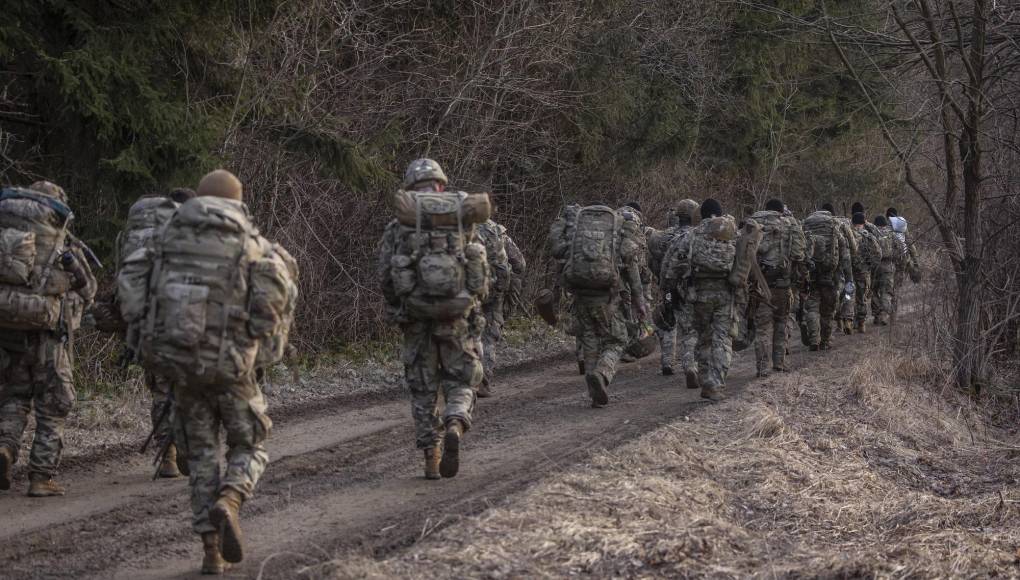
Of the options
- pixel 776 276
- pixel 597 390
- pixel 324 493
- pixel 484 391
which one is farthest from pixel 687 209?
pixel 324 493

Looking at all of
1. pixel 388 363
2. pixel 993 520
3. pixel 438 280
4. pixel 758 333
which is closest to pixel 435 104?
pixel 388 363

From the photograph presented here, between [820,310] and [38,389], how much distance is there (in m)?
12.7

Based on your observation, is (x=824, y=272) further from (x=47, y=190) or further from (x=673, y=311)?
(x=47, y=190)

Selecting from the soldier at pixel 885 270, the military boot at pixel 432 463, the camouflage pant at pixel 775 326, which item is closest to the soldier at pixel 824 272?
the camouflage pant at pixel 775 326

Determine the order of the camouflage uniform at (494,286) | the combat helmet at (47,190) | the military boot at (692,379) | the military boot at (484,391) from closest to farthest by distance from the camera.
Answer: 1. the combat helmet at (47,190)
2. the camouflage uniform at (494,286)
3. the military boot at (484,391)
4. the military boot at (692,379)

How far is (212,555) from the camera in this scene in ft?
19.1

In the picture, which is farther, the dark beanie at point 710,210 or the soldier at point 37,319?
the dark beanie at point 710,210

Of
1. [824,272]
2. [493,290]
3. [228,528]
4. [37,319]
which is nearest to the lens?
[228,528]

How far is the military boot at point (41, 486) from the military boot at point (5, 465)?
0.16 m

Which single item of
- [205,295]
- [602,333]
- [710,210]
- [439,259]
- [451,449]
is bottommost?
[451,449]

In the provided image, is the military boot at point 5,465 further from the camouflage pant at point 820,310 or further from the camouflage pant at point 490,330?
the camouflage pant at point 820,310

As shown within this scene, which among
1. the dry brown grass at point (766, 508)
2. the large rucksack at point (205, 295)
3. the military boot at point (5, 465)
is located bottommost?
the dry brown grass at point (766, 508)

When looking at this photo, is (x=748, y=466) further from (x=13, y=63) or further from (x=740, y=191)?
(x=740, y=191)

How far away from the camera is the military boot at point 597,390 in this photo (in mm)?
11383
